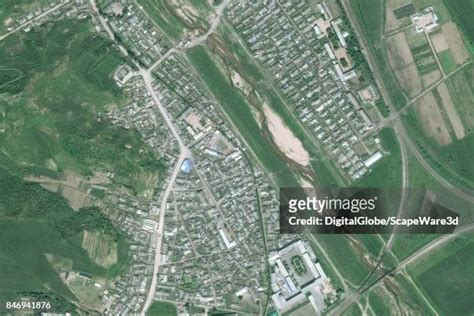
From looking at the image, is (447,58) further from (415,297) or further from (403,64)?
(415,297)

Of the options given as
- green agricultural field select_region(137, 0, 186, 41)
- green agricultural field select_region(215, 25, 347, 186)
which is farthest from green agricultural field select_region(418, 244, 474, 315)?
green agricultural field select_region(137, 0, 186, 41)

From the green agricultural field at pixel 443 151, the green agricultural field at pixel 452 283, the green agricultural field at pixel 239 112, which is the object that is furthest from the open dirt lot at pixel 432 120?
the green agricultural field at pixel 239 112

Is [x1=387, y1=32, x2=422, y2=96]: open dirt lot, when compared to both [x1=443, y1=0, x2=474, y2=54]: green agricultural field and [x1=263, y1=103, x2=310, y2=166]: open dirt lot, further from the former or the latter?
[x1=263, y1=103, x2=310, y2=166]: open dirt lot

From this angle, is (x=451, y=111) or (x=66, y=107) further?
(x=451, y=111)

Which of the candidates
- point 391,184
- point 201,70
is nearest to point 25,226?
point 201,70

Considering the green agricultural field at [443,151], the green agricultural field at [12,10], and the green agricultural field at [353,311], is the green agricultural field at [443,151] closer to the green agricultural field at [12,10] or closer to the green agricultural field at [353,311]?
the green agricultural field at [353,311]

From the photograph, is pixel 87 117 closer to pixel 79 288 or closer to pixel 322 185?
pixel 79 288

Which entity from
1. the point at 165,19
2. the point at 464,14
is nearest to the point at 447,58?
the point at 464,14
